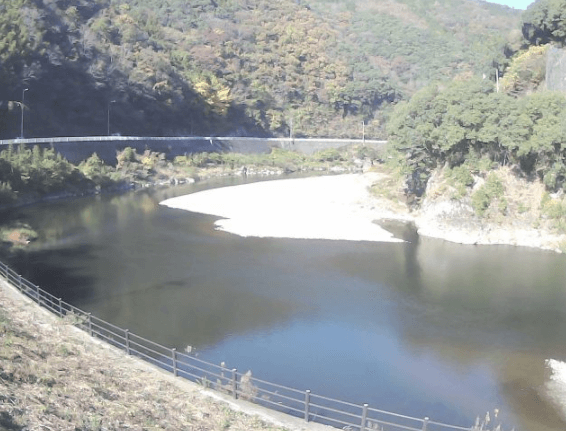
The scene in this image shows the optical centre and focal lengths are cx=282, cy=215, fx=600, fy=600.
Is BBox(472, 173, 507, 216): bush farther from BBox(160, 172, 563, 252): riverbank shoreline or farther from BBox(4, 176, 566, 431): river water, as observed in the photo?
BBox(4, 176, 566, 431): river water

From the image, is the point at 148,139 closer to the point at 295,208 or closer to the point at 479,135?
the point at 295,208

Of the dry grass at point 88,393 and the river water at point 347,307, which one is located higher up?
the dry grass at point 88,393

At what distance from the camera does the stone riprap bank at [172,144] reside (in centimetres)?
7294

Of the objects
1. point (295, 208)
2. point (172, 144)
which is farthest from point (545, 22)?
point (172, 144)

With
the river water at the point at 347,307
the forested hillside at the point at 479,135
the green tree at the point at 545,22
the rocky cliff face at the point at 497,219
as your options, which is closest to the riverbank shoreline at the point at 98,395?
the river water at the point at 347,307

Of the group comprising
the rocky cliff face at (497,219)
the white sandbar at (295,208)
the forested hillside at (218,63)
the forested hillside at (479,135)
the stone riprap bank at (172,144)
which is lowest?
the white sandbar at (295,208)

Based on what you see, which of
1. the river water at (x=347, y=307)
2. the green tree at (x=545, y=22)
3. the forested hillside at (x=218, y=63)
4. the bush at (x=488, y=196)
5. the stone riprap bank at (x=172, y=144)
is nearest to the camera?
the river water at (x=347, y=307)

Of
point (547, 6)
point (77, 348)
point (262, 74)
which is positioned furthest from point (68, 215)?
point (262, 74)

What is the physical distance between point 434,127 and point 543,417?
35.9m

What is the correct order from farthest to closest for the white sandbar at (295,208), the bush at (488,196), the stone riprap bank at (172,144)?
the stone riprap bank at (172,144) < the white sandbar at (295,208) < the bush at (488,196)

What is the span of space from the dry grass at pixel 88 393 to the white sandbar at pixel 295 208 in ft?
88.8

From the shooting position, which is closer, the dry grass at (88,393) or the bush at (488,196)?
the dry grass at (88,393)

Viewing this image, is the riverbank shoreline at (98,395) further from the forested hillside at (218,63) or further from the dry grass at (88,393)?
the forested hillside at (218,63)

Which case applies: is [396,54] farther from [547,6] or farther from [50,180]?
[50,180]
